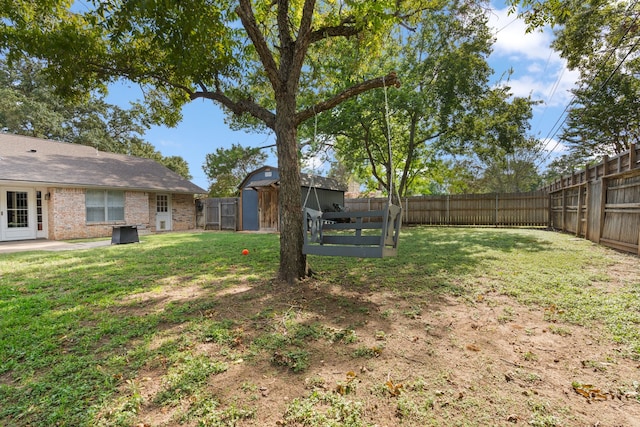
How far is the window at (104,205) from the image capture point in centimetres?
1277

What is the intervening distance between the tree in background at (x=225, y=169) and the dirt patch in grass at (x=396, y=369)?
70.9 ft

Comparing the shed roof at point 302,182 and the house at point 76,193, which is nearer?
the house at point 76,193

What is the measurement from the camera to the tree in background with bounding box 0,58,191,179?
762 inches

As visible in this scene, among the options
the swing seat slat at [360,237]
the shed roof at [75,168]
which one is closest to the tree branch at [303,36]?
the swing seat slat at [360,237]

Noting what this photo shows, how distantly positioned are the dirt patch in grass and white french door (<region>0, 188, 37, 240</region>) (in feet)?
40.1

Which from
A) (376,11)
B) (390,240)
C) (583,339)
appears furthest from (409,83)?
(583,339)

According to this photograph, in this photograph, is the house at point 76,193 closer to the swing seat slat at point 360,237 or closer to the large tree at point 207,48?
the large tree at point 207,48

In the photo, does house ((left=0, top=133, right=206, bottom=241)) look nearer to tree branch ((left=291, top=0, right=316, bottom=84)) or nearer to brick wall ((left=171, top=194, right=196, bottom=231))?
brick wall ((left=171, top=194, right=196, bottom=231))

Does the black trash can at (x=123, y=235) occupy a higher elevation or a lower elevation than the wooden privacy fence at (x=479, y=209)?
lower

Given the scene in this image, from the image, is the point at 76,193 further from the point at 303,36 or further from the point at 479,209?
the point at 479,209

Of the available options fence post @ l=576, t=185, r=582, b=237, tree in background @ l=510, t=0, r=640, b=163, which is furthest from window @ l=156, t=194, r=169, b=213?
fence post @ l=576, t=185, r=582, b=237

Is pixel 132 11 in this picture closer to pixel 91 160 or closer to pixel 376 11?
pixel 376 11

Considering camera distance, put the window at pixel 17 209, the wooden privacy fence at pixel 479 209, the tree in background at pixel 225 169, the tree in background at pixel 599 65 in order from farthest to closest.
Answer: the tree in background at pixel 225 169 < the wooden privacy fence at pixel 479 209 < the window at pixel 17 209 < the tree in background at pixel 599 65

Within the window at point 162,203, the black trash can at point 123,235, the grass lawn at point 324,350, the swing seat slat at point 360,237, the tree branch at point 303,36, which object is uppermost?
the tree branch at point 303,36
